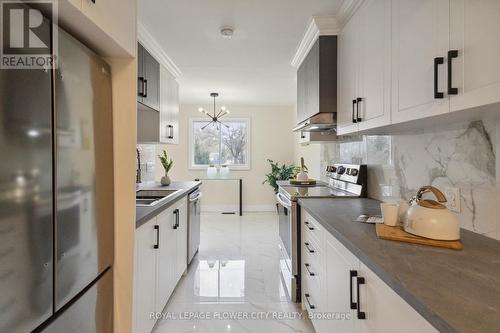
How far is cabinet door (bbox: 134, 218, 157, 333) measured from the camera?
4.96 feet

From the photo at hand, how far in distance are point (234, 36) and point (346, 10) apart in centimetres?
104

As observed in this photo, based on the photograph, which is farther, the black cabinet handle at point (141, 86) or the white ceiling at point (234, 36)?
the black cabinet handle at point (141, 86)

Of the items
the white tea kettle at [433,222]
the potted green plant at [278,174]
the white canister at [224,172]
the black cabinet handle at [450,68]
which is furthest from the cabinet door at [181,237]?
the white canister at [224,172]

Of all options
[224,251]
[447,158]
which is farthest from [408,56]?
[224,251]

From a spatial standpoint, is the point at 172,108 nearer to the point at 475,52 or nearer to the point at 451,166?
the point at 451,166

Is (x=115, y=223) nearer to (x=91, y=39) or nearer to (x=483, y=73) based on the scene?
(x=91, y=39)

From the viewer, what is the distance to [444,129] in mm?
1447

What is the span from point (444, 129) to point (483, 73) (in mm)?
623

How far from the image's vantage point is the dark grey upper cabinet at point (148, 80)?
2.38m

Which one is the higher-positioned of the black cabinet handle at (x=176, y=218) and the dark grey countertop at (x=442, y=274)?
the dark grey countertop at (x=442, y=274)

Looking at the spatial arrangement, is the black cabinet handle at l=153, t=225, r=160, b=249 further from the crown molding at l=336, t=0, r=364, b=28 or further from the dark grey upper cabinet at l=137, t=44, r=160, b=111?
the crown molding at l=336, t=0, r=364, b=28

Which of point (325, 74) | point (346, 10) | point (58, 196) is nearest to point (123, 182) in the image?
point (58, 196)

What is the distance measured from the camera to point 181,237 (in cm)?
260
